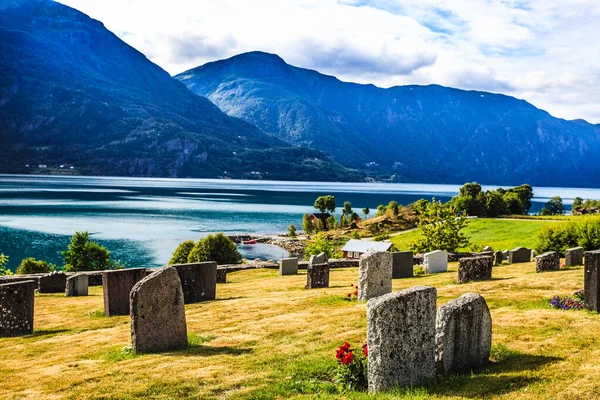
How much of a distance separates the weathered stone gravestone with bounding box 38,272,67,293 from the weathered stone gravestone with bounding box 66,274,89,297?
6.90 ft

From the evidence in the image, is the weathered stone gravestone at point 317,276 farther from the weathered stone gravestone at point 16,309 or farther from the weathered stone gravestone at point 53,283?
the weathered stone gravestone at point 53,283

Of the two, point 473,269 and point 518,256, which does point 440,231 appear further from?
point 473,269

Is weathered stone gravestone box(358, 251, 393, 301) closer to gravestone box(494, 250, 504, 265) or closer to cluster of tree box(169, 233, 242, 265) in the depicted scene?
gravestone box(494, 250, 504, 265)

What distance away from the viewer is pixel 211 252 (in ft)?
123

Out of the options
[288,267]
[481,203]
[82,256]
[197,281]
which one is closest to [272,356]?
[197,281]

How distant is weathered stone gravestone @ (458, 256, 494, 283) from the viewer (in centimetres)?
2103

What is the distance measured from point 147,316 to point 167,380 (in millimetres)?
2657

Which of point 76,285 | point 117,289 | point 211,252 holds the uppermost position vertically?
point 117,289

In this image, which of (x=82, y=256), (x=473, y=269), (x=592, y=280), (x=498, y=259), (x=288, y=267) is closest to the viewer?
(x=592, y=280)

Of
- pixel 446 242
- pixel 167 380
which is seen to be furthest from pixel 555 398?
pixel 446 242

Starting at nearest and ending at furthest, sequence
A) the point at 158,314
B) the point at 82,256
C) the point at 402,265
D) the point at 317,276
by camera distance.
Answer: the point at 158,314 < the point at 317,276 < the point at 402,265 < the point at 82,256

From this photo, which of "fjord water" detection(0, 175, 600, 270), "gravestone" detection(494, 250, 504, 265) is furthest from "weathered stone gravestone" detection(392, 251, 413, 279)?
"fjord water" detection(0, 175, 600, 270)

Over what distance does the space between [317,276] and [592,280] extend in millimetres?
11554

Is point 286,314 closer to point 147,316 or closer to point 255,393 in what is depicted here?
point 147,316
